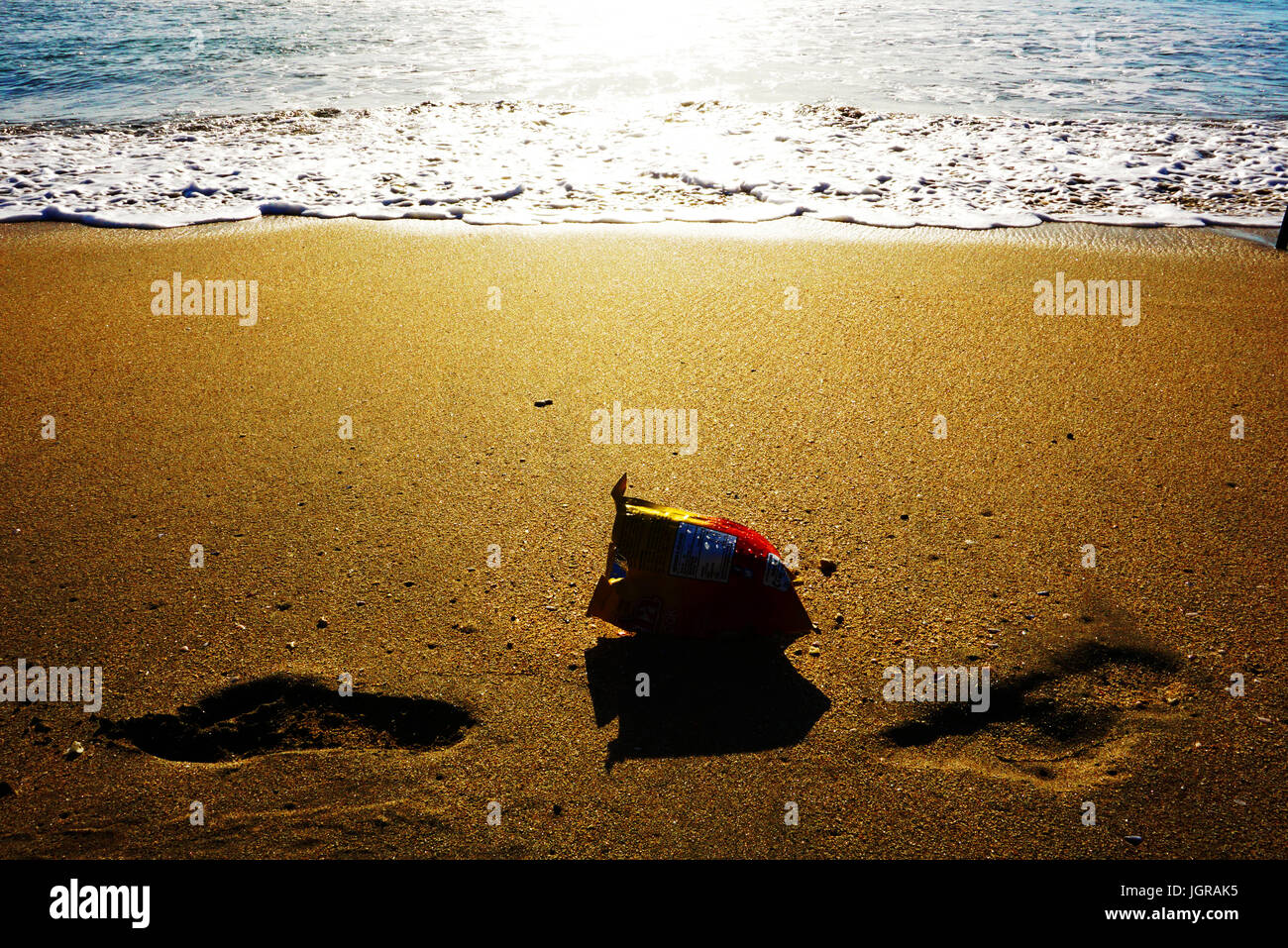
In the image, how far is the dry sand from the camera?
7.45 feet

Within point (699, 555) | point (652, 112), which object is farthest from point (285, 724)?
point (652, 112)

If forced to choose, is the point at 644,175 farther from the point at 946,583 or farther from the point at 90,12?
the point at 90,12

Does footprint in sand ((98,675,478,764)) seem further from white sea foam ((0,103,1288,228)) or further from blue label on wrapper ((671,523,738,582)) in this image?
white sea foam ((0,103,1288,228))

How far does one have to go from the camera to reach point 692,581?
253cm

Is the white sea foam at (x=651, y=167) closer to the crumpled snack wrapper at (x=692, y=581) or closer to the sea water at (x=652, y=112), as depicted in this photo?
the sea water at (x=652, y=112)

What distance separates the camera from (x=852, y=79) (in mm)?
12031

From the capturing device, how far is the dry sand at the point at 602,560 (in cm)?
227

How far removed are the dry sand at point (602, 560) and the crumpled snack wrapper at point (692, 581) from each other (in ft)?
0.48

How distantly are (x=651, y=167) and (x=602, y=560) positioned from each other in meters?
6.00

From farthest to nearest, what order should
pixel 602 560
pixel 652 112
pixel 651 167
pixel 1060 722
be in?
pixel 652 112 < pixel 651 167 < pixel 602 560 < pixel 1060 722

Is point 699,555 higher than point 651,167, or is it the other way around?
point 651,167

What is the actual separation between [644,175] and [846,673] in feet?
20.7

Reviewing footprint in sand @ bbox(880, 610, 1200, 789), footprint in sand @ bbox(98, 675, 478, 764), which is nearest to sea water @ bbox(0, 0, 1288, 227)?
footprint in sand @ bbox(880, 610, 1200, 789)

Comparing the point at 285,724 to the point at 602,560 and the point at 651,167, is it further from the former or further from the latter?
the point at 651,167
